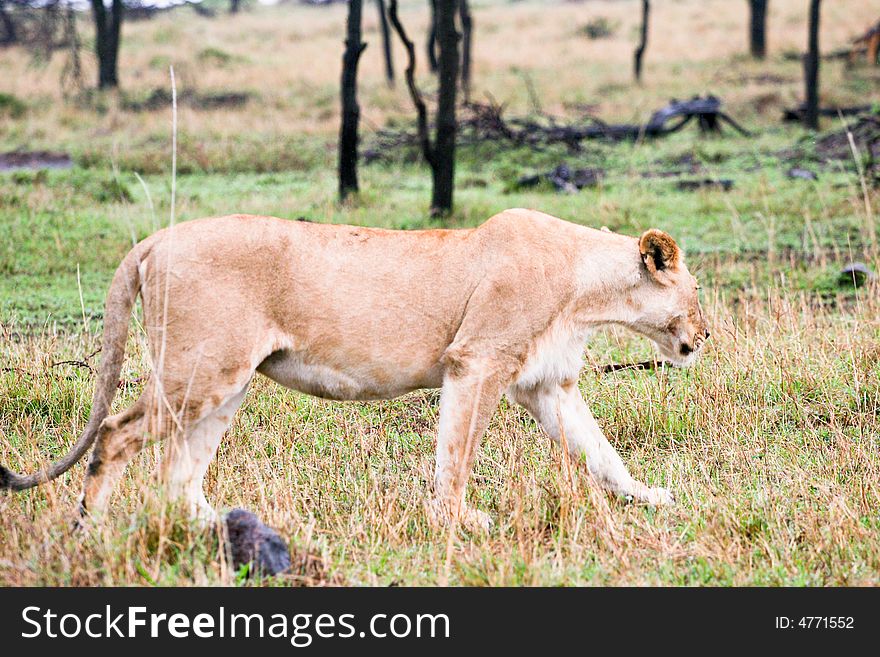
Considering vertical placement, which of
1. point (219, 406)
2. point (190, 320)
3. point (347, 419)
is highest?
point (190, 320)

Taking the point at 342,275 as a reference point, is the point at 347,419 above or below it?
below

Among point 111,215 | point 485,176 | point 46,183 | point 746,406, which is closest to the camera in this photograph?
point 746,406

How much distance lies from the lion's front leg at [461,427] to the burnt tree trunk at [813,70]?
44.7ft

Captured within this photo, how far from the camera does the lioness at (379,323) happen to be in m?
4.31

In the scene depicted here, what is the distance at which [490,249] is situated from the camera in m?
4.82

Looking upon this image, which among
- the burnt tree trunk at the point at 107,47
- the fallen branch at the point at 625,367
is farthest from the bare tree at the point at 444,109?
the burnt tree trunk at the point at 107,47

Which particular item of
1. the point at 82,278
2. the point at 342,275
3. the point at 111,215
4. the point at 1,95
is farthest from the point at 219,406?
the point at 1,95

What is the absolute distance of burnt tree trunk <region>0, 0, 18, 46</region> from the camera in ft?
101

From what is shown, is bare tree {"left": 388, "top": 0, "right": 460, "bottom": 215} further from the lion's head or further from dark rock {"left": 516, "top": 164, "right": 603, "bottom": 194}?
the lion's head

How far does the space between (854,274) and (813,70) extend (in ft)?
30.2

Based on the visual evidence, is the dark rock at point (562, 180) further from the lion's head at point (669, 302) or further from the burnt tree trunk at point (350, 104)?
the lion's head at point (669, 302)

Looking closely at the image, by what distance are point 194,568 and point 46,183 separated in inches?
420

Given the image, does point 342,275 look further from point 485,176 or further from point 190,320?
Answer: point 485,176

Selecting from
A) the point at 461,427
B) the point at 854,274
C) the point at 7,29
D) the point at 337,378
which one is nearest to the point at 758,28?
the point at 7,29
